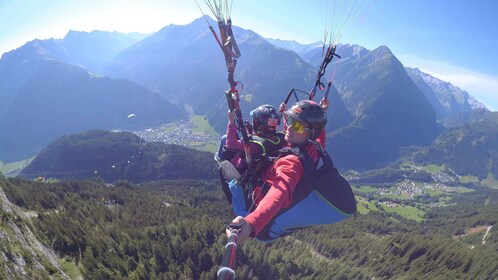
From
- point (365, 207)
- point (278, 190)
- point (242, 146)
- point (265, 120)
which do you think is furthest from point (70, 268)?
point (365, 207)

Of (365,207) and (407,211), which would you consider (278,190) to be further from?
(407,211)

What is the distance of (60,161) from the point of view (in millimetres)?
169375

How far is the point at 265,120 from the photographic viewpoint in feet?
30.0

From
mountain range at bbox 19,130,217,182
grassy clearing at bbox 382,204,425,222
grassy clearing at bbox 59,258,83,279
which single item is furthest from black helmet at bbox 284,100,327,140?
grassy clearing at bbox 382,204,425,222

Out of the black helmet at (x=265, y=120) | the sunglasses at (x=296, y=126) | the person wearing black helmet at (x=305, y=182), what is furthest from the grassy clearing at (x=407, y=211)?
the sunglasses at (x=296, y=126)

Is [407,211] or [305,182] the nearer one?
A: [305,182]

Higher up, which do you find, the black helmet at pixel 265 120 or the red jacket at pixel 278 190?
the black helmet at pixel 265 120

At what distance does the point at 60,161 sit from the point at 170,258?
157 m

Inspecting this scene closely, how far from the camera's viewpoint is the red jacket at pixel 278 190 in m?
4.32

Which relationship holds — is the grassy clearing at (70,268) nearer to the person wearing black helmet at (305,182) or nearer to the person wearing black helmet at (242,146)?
the person wearing black helmet at (242,146)

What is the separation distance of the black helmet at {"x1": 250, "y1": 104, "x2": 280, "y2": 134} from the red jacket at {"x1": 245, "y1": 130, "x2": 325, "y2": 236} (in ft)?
8.33

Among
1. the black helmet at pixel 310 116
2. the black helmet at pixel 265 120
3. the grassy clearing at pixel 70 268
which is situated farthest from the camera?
the grassy clearing at pixel 70 268

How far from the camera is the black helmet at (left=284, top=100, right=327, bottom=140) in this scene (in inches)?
261

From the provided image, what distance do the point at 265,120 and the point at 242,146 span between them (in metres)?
1.11
